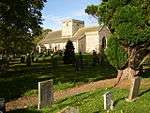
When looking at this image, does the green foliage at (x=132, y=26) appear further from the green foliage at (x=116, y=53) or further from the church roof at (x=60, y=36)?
the church roof at (x=60, y=36)

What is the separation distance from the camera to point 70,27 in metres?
103

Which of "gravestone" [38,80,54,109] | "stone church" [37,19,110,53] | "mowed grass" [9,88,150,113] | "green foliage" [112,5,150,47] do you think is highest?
"stone church" [37,19,110,53]

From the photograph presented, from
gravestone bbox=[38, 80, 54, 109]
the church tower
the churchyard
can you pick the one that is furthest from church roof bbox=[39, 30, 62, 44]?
gravestone bbox=[38, 80, 54, 109]

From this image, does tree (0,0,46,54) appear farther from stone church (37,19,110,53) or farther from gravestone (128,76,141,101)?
stone church (37,19,110,53)

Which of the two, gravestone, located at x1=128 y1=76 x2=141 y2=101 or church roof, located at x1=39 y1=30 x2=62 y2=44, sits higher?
church roof, located at x1=39 y1=30 x2=62 y2=44

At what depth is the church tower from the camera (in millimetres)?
102500

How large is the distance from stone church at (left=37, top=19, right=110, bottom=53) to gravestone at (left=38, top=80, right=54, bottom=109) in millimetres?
59561

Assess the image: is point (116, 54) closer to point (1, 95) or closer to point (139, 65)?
point (139, 65)

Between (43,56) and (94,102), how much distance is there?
5071 centimetres

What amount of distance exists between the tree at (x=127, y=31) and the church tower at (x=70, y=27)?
7597cm

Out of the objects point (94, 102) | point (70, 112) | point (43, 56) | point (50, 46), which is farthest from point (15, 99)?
point (50, 46)

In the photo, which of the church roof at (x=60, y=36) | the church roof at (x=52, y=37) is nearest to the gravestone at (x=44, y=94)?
the church roof at (x=60, y=36)

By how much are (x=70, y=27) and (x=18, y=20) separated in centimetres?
6661

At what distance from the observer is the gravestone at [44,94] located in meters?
18.3
